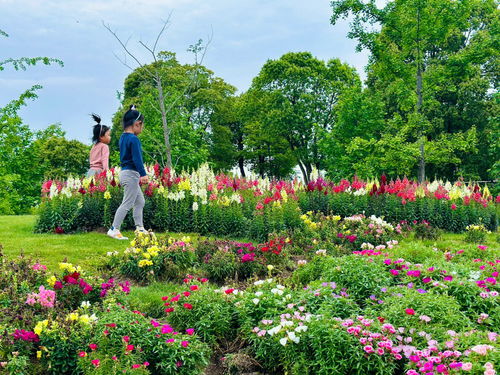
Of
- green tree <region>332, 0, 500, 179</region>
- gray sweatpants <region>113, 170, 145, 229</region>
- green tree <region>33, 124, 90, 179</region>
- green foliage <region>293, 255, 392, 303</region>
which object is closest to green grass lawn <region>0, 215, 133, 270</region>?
gray sweatpants <region>113, 170, 145, 229</region>

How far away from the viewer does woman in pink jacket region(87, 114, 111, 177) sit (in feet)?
33.9

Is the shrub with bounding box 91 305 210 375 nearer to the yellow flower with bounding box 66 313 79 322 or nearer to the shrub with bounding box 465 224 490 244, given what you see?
the yellow flower with bounding box 66 313 79 322

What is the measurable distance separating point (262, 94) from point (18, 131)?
19087 millimetres

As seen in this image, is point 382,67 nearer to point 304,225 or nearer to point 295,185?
point 295,185

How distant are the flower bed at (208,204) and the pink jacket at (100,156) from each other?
232 mm

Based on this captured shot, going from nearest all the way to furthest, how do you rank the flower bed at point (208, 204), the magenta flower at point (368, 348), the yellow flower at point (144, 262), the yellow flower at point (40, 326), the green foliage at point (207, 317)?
the magenta flower at point (368, 348)
the yellow flower at point (40, 326)
the green foliage at point (207, 317)
the yellow flower at point (144, 262)
the flower bed at point (208, 204)

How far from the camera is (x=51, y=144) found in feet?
104

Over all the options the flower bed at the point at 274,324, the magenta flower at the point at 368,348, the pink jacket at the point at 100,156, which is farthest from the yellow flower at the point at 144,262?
the pink jacket at the point at 100,156

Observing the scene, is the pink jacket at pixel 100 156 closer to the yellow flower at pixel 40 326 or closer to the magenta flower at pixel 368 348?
the yellow flower at pixel 40 326

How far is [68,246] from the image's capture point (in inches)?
329

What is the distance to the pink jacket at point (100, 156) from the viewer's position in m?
10.5

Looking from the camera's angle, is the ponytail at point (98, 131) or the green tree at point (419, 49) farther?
the green tree at point (419, 49)

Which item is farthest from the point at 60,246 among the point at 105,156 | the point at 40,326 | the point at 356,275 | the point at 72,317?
the point at 356,275

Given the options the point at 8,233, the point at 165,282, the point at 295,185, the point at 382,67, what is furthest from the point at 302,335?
the point at 382,67
